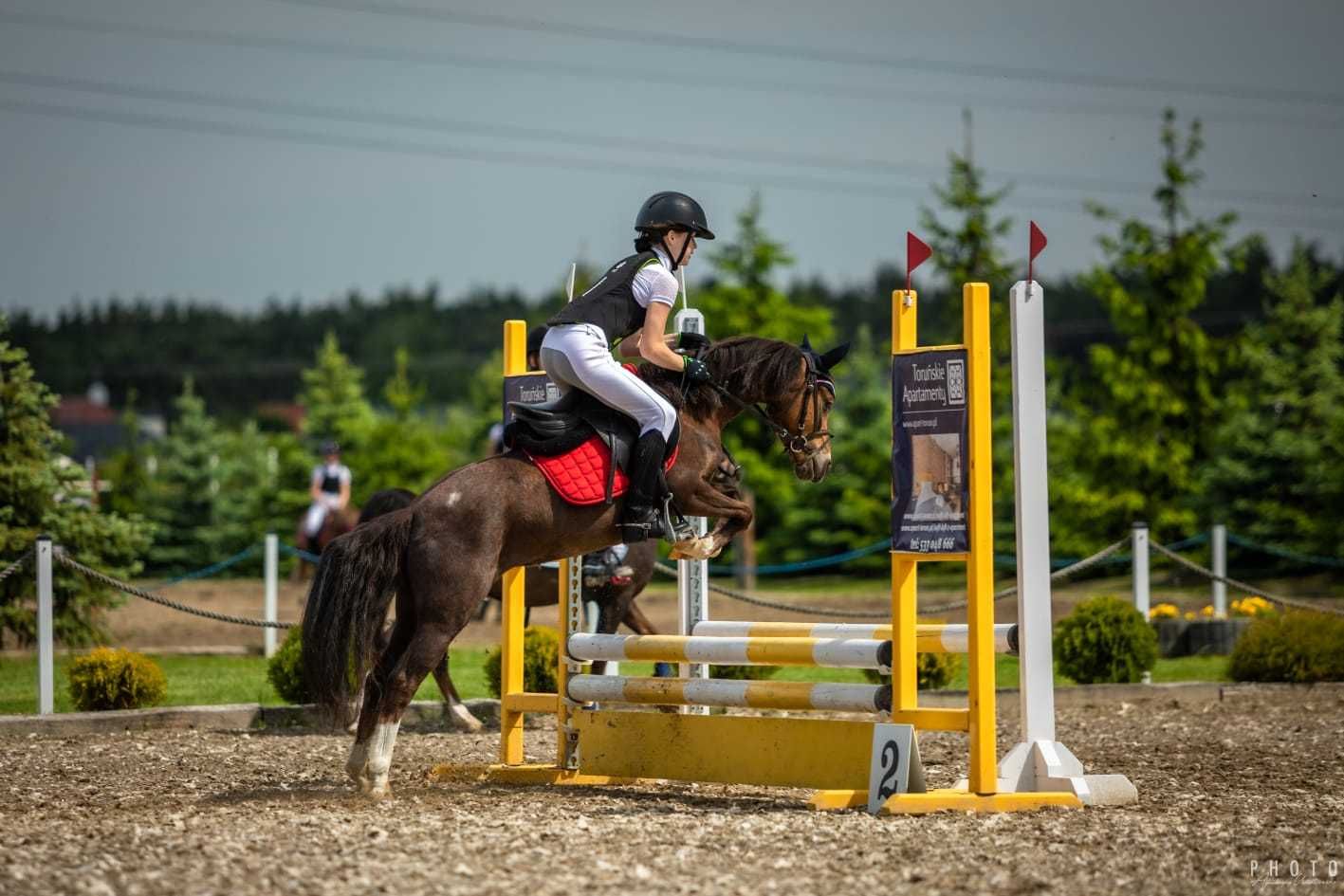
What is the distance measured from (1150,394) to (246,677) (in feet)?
52.0

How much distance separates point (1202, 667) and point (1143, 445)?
1167 cm

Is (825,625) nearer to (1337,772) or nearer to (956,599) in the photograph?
(1337,772)

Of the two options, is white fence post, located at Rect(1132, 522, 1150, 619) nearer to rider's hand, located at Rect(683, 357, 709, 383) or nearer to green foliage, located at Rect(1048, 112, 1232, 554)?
rider's hand, located at Rect(683, 357, 709, 383)

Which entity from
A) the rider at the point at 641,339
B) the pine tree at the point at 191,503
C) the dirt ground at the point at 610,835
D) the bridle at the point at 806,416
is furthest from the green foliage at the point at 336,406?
the rider at the point at 641,339

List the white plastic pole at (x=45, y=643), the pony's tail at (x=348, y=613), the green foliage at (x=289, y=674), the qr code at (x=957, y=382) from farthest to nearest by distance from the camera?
the green foliage at (x=289, y=674)
the white plastic pole at (x=45, y=643)
the pony's tail at (x=348, y=613)
the qr code at (x=957, y=382)

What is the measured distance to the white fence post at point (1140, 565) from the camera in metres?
11.7

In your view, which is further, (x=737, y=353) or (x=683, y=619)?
(x=683, y=619)

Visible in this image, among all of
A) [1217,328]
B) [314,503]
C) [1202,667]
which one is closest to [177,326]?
[1217,328]

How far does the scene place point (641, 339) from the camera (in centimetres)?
672

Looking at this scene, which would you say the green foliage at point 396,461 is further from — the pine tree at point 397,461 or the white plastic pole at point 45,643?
the white plastic pole at point 45,643

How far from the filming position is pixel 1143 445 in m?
24.0

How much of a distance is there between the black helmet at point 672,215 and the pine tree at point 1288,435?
16.9 metres

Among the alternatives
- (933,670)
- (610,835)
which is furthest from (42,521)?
(610,835)

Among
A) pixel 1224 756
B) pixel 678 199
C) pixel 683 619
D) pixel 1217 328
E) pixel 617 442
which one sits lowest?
pixel 1224 756
